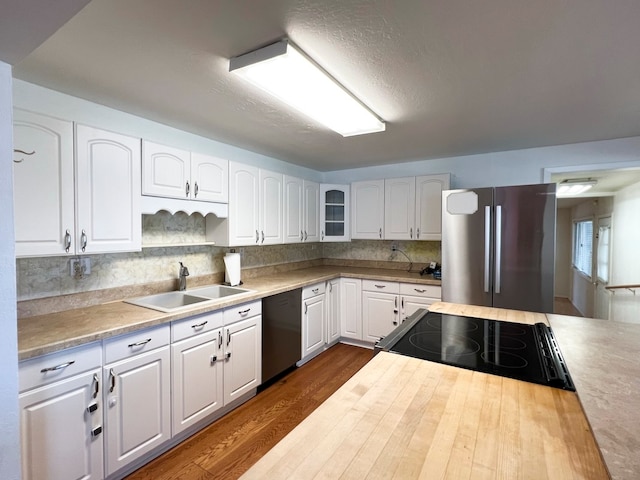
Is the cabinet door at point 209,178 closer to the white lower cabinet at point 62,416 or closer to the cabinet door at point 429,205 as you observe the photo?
the white lower cabinet at point 62,416

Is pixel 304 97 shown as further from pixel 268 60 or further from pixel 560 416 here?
pixel 560 416

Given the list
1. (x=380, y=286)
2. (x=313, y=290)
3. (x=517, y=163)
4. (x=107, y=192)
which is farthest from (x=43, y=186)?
(x=517, y=163)

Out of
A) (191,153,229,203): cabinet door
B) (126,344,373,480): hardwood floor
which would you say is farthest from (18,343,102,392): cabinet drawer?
(191,153,229,203): cabinet door

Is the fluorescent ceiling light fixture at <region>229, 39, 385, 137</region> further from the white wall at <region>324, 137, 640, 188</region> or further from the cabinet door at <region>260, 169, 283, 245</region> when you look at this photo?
the white wall at <region>324, 137, 640, 188</region>

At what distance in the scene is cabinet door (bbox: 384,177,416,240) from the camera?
11.4 feet

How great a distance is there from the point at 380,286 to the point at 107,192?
2.70m

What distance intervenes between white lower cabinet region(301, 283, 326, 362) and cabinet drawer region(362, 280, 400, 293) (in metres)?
0.53

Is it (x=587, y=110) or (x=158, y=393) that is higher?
(x=587, y=110)

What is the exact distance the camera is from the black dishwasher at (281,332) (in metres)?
2.60

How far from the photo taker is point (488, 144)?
9.71 feet

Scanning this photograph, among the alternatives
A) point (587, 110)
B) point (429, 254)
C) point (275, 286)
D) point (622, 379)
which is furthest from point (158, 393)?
point (587, 110)

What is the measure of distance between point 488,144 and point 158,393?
3.47 meters

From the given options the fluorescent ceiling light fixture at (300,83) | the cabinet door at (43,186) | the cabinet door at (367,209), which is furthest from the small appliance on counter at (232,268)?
the cabinet door at (367,209)

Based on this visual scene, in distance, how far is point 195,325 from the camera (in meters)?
2.01
